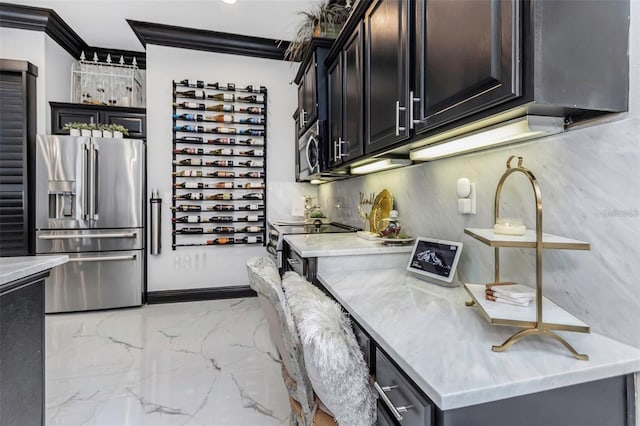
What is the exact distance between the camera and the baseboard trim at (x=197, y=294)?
3.70m

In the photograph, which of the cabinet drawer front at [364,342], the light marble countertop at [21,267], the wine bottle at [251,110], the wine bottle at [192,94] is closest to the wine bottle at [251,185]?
the wine bottle at [251,110]

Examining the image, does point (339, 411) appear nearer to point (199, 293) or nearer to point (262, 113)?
point (199, 293)

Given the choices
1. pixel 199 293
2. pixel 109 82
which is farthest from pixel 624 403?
pixel 109 82

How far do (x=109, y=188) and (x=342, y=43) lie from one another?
2946 mm

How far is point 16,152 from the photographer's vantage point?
3.18 meters

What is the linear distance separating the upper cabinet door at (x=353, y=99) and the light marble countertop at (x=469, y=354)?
104 cm

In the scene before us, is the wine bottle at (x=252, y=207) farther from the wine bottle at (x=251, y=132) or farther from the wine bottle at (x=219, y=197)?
the wine bottle at (x=251, y=132)

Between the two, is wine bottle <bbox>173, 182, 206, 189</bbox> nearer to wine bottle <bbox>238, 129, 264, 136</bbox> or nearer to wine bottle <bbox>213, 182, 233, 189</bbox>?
wine bottle <bbox>213, 182, 233, 189</bbox>

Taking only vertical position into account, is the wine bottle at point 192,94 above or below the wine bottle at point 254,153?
above

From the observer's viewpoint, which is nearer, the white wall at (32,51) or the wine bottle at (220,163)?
the white wall at (32,51)

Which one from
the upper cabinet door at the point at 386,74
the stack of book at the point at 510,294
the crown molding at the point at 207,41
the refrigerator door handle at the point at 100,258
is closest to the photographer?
the stack of book at the point at 510,294

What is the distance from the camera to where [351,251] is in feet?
5.47

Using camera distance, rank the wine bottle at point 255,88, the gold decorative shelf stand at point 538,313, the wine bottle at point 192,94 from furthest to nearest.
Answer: the wine bottle at point 255,88 → the wine bottle at point 192,94 → the gold decorative shelf stand at point 538,313

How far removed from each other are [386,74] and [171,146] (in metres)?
3.16
